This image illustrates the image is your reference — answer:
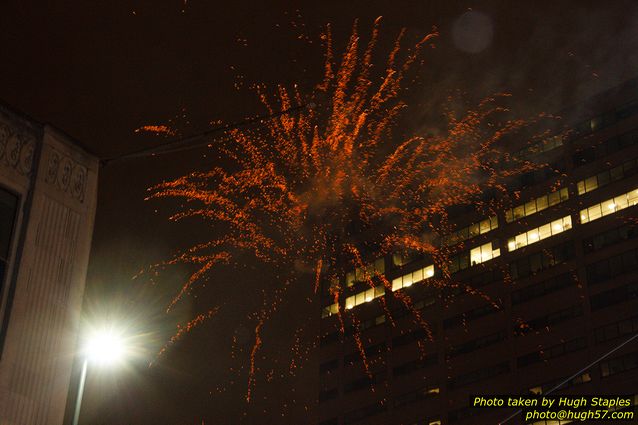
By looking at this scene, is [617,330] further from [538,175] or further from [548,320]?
[538,175]

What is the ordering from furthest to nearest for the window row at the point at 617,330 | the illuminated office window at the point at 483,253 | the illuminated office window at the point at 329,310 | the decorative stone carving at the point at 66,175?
1. the illuminated office window at the point at 329,310
2. the illuminated office window at the point at 483,253
3. the window row at the point at 617,330
4. the decorative stone carving at the point at 66,175

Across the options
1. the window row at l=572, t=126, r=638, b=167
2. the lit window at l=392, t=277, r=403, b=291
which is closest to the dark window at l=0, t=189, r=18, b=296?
the window row at l=572, t=126, r=638, b=167

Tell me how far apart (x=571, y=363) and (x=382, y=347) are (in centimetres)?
2778

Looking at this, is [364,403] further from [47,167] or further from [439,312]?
[47,167]

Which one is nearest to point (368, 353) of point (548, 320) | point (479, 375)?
point (479, 375)

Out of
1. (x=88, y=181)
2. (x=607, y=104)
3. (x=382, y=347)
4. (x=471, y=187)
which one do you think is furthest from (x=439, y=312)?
(x=88, y=181)

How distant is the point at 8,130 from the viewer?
1619cm

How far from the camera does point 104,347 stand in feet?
59.0

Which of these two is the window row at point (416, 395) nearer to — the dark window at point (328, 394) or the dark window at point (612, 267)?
the dark window at point (328, 394)

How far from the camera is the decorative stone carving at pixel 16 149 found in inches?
634

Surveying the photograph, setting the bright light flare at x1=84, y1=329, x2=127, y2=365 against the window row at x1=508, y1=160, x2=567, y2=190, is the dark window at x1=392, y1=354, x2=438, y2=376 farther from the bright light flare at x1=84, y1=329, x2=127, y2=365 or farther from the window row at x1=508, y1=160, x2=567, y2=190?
the bright light flare at x1=84, y1=329, x2=127, y2=365

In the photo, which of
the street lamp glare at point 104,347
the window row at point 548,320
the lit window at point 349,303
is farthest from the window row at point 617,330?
the street lamp glare at point 104,347

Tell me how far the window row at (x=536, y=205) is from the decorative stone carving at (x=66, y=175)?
8995 cm

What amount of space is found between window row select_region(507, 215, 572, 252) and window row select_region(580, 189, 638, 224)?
221 cm
